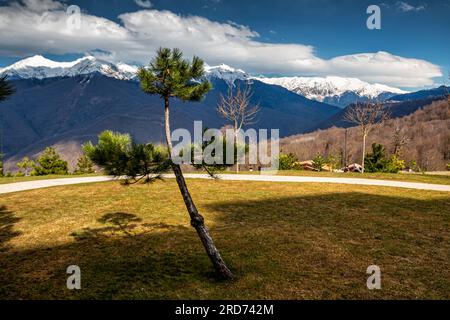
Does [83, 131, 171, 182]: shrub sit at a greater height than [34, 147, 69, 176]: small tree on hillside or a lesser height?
greater

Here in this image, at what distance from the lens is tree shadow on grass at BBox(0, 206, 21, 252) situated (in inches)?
405

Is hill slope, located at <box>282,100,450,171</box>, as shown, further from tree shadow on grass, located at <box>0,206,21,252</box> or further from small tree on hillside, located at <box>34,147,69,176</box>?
tree shadow on grass, located at <box>0,206,21,252</box>

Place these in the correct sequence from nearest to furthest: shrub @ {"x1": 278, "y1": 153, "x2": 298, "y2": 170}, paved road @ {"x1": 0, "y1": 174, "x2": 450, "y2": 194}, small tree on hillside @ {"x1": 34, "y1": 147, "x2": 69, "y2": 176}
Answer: paved road @ {"x1": 0, "y1": 174, "x2": 450, "y2": 194} → small tree on hillside @ {"x1": 34, "y1": 147, "x2": 69, "y2": 176} → shrub @ {"x1": 278, "y1": 153, "x2": 298, "y2": 170}

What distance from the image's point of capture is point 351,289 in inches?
280

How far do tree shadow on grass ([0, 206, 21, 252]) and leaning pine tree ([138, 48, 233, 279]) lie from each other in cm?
661

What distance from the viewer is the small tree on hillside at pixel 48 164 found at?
125 feet

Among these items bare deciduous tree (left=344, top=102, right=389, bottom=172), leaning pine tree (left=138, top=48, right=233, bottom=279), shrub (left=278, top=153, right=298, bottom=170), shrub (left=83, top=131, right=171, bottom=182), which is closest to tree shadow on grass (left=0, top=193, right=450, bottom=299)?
leaning pine tree (left=138, top=48, right=233, bottom=279)

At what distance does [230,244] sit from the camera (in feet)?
33.2

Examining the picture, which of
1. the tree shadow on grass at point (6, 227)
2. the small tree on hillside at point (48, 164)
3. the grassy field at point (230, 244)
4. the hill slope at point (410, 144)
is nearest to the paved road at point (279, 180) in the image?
the grassy field at point (230, 244)

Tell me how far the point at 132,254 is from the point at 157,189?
9.80 m

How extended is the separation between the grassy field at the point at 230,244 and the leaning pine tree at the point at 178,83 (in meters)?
1.11
